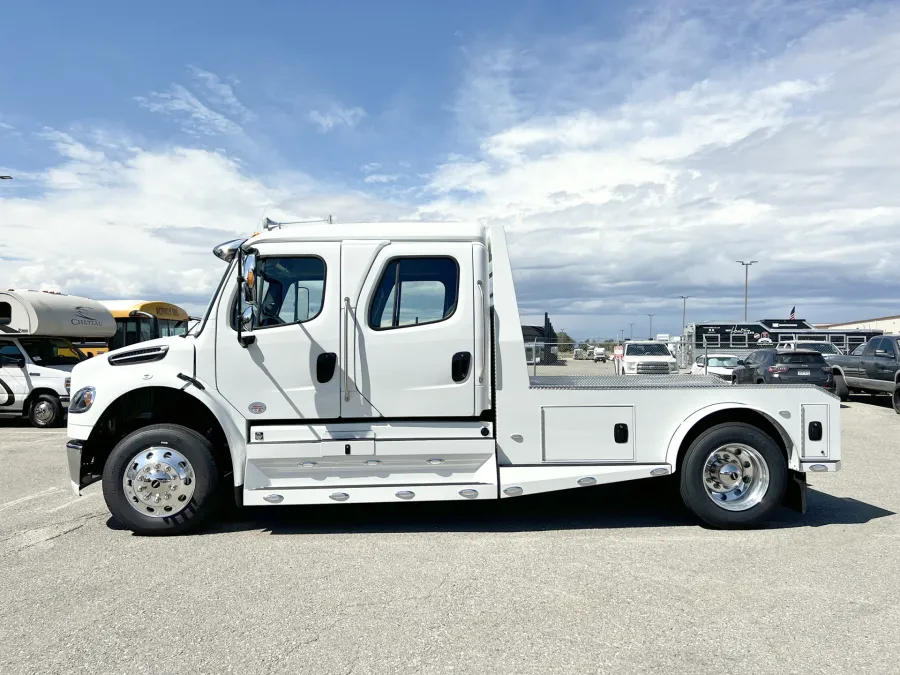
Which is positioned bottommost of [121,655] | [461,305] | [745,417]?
[121,655]

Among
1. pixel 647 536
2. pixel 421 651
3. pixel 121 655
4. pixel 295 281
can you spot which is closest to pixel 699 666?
pixel 421 651

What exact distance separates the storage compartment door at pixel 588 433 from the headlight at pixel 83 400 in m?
3.84

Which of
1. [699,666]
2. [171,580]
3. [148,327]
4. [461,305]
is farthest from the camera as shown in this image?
[148,327]

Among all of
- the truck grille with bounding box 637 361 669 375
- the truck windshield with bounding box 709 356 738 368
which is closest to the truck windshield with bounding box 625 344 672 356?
the truck windshield with bounding box 709 356 738 368

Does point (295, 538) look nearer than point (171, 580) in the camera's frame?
No

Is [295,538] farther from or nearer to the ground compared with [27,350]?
nearer to the ground

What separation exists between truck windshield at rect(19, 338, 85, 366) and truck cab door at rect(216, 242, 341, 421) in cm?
1015

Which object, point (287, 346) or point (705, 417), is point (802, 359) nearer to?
point (705, 417)

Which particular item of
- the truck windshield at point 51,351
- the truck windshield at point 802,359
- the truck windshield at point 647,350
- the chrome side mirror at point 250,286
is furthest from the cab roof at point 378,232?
the truck windshield at point 802,359

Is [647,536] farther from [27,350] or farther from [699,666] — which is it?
[27,350]

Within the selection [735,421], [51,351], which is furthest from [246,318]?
[51,351]

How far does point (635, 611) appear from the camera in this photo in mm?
A: 4242

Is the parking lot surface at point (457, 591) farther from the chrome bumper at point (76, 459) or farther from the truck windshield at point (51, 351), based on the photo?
the truck windshield at point (51, 351)

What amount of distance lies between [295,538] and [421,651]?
2.45 metres
